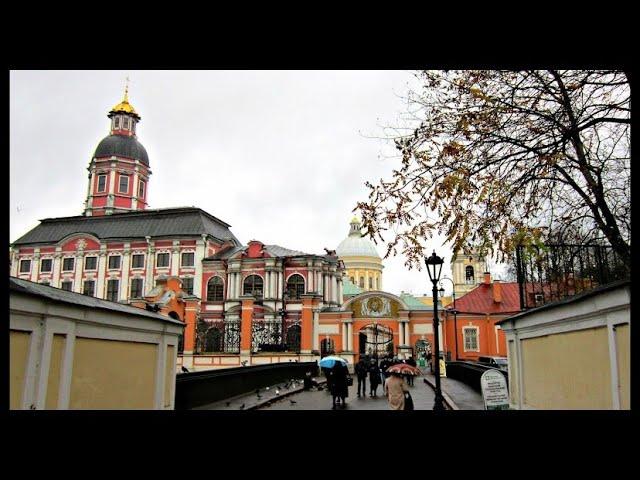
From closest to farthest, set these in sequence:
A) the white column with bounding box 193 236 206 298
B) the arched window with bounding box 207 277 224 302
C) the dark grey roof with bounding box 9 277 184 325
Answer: the dark grey roof with bounding box 9 277 184 325 < the arched window with bounding box 207 277 224 302 < the white column with bounding box 193 236 206 298

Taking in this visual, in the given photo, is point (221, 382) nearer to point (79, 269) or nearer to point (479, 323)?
point (479, 323)

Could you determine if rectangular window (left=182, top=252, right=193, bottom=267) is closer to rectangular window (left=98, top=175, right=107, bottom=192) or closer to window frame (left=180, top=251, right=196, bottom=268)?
window frame (left=180, top=251, right=196, bottom=268)

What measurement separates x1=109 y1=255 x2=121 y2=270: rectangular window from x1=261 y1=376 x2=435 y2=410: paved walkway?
2815cm

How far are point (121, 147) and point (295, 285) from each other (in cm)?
2327

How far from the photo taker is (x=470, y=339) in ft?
116

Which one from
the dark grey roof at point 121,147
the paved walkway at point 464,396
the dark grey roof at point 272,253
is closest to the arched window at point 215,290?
the dark grey roof at point 272,253

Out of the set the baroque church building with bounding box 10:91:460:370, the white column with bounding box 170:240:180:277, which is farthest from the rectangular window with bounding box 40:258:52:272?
the white column with bounding box 170:240:180:277

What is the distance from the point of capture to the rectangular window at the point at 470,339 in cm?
3506

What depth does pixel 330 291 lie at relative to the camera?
42.7 m

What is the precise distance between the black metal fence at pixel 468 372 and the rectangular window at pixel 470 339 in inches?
410

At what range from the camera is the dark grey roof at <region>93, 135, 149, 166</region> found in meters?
52.9

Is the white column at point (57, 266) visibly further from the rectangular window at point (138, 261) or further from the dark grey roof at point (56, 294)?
the dark grey roof at point (56, 294)
